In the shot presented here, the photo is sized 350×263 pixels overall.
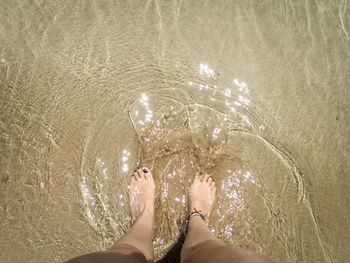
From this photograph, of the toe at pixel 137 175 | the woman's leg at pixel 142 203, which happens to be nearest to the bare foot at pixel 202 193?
the woman's leg at pixel 142 203

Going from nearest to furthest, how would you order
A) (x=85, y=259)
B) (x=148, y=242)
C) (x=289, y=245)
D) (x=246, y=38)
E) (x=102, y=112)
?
(x=85, y=259), (x=148, y=242), (x=289, y=245), (x=102, y=112), (x=246, y=38)

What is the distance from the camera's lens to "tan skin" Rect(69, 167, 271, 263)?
76.8 inches

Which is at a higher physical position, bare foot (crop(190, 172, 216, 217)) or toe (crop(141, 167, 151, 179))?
toe (crop(141, 167, 151, 179))

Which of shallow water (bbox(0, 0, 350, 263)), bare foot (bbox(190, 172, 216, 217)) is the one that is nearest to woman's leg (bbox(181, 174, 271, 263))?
bare foot (bbox(190, 172, 216, 217))

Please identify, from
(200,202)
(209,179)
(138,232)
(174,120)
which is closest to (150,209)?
(138,232)

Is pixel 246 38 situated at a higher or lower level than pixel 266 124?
higher

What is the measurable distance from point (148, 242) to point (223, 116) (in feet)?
4.05

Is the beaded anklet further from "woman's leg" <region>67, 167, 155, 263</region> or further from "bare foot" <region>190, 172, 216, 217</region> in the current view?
"woman's leg" <region>67, 167, 155, 263</region>

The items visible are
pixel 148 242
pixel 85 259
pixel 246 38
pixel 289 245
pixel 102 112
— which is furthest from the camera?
pixel 246 38

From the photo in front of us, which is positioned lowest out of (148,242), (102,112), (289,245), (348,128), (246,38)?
(289,245)

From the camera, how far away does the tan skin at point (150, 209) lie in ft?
6.40

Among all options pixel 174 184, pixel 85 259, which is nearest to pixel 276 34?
pixel 174 184

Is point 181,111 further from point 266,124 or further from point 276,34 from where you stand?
point 276,34

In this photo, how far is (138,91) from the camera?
2.39m
